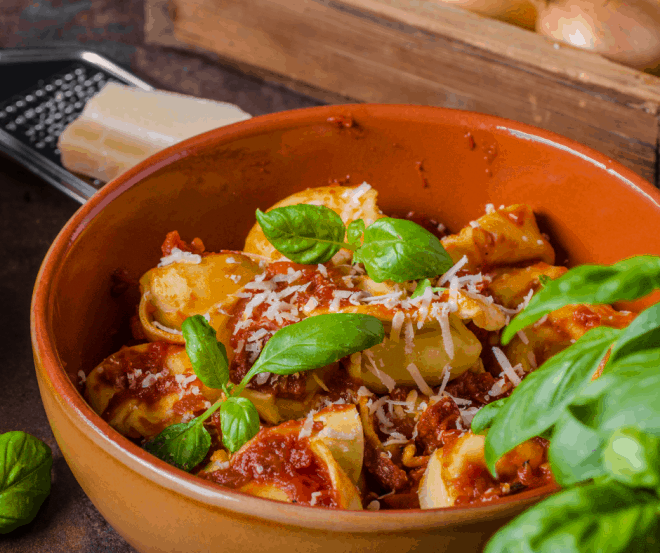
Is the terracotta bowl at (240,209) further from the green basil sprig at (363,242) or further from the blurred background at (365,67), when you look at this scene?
the blurred background at (365,67)

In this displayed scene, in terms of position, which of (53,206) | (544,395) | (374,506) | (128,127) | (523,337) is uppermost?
(544,395)

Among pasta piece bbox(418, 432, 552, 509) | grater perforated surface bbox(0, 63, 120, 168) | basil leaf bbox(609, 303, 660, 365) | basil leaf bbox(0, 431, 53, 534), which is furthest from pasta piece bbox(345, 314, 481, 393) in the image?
grater perforated surface bbox(0, 63, 120, 168)

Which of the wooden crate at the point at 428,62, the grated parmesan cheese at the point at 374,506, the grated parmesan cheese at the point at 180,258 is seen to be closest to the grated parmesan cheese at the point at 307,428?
the grated parmesan cheese at the point at 374,506

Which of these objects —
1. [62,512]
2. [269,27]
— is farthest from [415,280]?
[269,27]

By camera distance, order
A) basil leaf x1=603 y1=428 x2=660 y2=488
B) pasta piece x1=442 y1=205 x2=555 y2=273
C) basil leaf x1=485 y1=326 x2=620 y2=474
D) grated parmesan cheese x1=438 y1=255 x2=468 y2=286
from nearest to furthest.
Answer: basil leaf x1=603 y1=428 x2=660 y2=488
basil leaf x1=485 y1=326 x2=620 y2=474
grated parmesan cheese x1=438 y1=255 x2=468 y2=286
pasta piece x1=442 y1=205 x2=555 y2=273

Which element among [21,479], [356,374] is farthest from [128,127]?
Result: [356,374]

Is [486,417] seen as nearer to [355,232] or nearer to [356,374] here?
[356,374]

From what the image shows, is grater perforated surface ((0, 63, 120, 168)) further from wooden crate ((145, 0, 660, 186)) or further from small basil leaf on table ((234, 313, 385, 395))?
small basil leaf on table ((234, 313, 385, 395))
